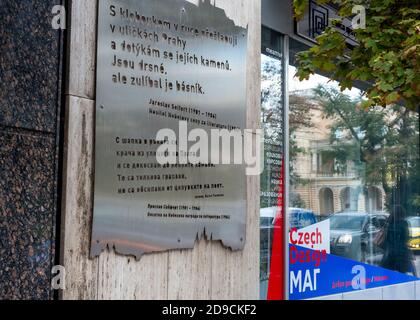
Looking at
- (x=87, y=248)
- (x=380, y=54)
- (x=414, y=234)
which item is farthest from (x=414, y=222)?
(x=87, y=248)

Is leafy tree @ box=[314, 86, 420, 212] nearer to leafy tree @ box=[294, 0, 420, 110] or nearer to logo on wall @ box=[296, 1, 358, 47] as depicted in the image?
logo on wall @ box=[296, 1, 358, 47]

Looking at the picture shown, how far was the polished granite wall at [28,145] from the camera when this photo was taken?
2578 millimetres

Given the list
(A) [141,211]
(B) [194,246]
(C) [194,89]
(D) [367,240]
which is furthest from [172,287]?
(D) [367,240]

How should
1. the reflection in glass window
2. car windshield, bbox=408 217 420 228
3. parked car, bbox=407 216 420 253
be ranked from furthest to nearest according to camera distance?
car windshield, bbox=408 217 420 228, parked car, bbox=407 216 420 253, the reflection in glass window

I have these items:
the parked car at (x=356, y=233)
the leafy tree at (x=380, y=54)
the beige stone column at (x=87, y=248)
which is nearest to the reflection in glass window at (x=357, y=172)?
the parked car at (x=356, y=233)

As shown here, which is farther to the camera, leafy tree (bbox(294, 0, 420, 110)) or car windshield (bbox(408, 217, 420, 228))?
car windshield (bbox(408, 217, 420, 228))

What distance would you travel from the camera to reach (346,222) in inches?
326

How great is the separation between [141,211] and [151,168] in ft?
0.76

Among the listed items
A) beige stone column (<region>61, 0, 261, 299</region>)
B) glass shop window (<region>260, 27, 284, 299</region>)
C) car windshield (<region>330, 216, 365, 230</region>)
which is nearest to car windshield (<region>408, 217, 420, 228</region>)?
car windshield (<region>330, 216, 365, 230</region>)

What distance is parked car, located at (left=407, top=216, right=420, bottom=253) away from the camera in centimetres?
995

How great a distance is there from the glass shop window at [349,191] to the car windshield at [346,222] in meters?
0.01

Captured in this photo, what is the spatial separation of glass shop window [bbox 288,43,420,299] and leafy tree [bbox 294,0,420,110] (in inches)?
54.1

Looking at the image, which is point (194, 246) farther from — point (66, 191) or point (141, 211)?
point (66, 191)

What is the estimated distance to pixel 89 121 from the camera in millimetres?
2879
